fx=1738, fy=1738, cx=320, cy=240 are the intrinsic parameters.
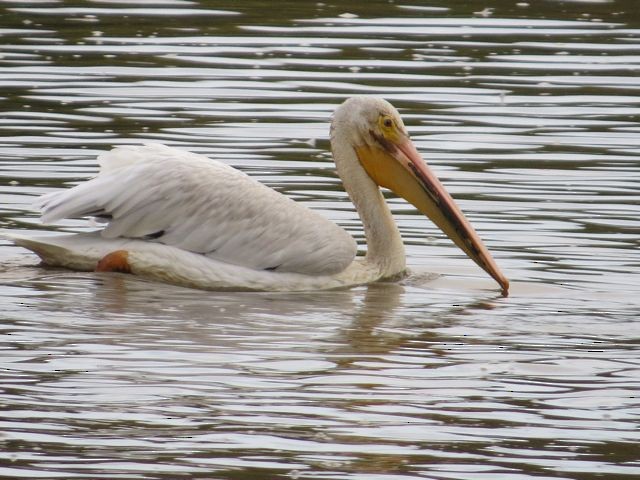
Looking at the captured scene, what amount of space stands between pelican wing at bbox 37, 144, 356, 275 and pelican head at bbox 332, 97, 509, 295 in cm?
50

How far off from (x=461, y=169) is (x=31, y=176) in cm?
223

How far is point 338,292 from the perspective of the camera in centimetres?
705

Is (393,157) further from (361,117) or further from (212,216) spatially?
(212,216)

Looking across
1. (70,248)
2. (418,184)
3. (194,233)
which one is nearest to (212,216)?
(194,233)

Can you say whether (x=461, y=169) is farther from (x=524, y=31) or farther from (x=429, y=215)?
(x=524, y=31)

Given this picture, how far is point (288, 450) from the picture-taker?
450 cm

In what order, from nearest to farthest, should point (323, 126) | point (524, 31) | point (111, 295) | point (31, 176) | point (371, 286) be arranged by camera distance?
point (111, 295), point (371, 286), point (31, 176), point (323, 126), point (524, 31)

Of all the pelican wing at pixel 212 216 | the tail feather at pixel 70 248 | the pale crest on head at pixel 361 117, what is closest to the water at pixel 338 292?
the tail feather at pixel 70 248

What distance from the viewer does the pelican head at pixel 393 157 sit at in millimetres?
7281

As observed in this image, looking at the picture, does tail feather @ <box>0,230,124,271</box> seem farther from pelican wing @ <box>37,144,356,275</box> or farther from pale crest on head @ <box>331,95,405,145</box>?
pale crest on head @ <box>331,95,405,145</box>

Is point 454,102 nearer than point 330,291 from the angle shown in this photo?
No

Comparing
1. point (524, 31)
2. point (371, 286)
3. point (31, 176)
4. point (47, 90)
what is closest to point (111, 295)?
point (371, 286)

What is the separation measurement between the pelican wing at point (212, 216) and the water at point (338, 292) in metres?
A: 0.20

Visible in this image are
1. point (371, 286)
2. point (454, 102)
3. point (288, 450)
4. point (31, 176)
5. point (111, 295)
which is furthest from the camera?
point (454, 102)
